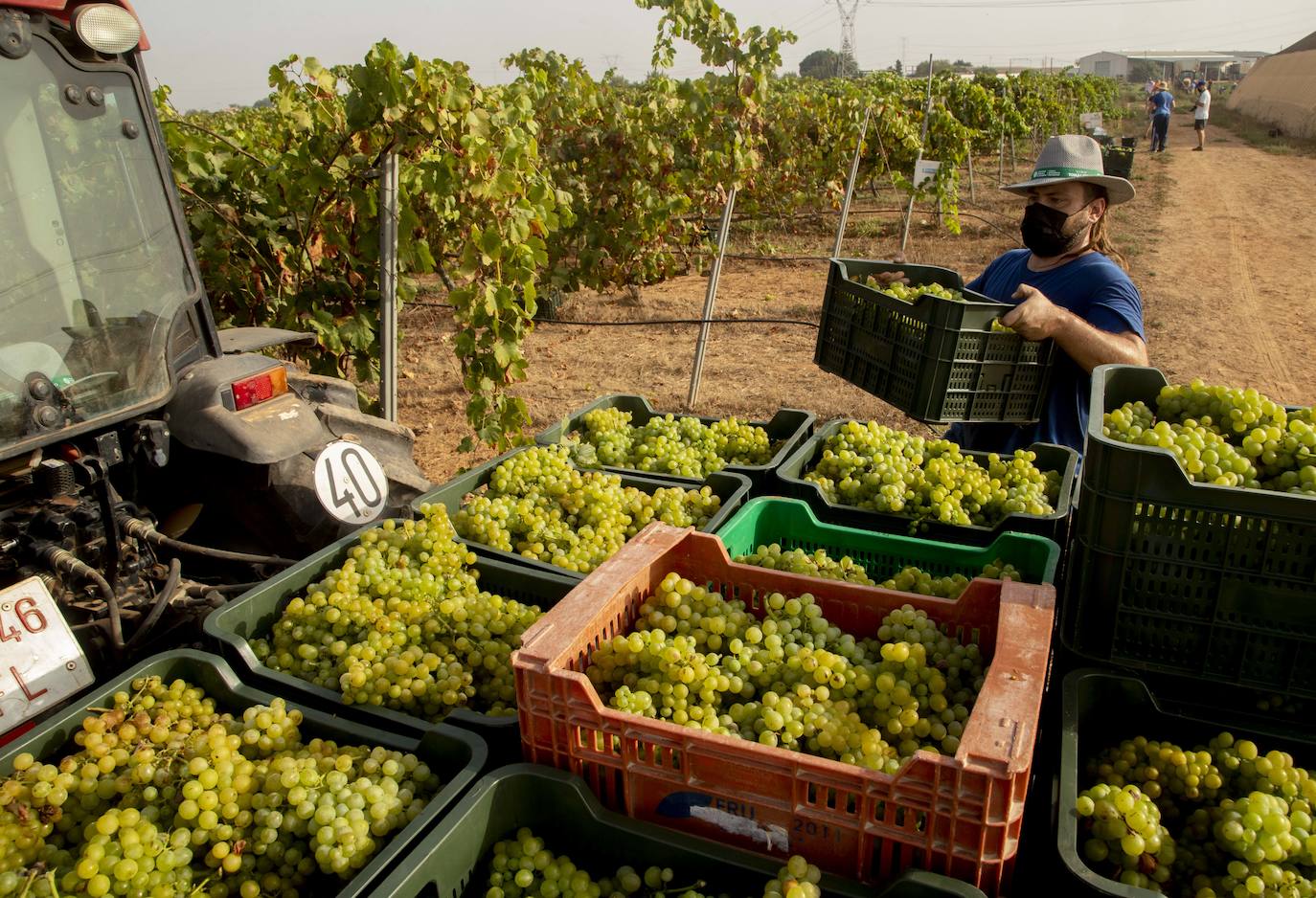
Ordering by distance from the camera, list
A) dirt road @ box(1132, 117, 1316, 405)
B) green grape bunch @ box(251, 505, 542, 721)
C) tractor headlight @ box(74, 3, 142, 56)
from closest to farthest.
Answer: green grape bunch @ box(251, 505, 542, 721)
tractor headlight @ box(74, 3, 142, 56)
dirt road @ box(1132, 117, 1316, 405)

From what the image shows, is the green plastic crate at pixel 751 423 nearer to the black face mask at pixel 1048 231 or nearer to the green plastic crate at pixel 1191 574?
the black face mask at pixel 1048 231

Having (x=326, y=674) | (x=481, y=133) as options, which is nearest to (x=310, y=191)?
(x=481, y=133)

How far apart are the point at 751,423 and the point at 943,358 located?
100 cm

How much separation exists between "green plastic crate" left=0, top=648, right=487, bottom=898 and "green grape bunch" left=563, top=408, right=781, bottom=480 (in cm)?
167

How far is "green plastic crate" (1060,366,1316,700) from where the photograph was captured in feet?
5.29

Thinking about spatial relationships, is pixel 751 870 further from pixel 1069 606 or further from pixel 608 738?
pixel 1069 606

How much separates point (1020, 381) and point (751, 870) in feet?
7.70

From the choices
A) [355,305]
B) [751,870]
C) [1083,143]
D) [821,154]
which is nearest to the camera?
[751,870]

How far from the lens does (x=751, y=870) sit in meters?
1.47

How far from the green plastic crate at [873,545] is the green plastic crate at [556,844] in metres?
0.94

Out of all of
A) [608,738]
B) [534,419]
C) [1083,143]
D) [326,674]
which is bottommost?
[534,419]

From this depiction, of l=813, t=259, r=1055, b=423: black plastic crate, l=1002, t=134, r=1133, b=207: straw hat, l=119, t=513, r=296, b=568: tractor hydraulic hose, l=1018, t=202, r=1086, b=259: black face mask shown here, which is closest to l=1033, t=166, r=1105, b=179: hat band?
l=1002, t=134, r=1133, b=207: straw hat

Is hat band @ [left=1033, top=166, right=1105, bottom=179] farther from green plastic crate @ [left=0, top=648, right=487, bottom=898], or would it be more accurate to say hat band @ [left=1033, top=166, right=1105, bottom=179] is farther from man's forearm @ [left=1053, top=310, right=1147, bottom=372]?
green plastic crate @ [left=0, top=648, right=487, bottom=898]

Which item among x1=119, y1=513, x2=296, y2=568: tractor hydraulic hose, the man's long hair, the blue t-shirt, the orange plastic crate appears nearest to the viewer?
the orange plastic crate
